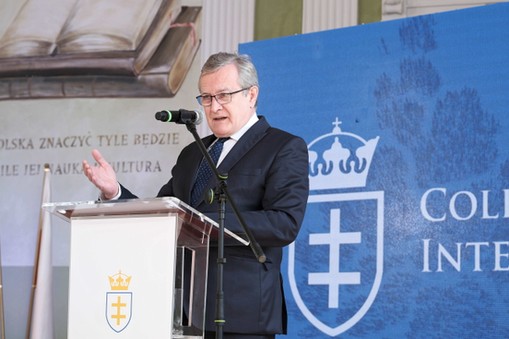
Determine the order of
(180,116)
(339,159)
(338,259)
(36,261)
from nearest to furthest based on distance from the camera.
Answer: (180,116) < (338,259) < (339,159) < (36,261)

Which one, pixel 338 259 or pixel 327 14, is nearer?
pixel 338 259

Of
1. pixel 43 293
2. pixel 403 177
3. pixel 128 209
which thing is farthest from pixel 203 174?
pixel 43 293

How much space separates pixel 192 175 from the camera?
9.54 ft

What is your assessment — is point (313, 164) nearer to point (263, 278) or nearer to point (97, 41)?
point (263, 278)

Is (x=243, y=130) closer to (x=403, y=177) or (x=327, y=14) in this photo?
(x=403, y=177)

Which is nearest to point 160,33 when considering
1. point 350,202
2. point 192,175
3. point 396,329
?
point 350,202

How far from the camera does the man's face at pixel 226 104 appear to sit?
2.84 metres

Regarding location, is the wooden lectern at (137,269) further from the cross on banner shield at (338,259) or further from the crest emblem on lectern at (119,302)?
the cross on banner shield at (338,259)

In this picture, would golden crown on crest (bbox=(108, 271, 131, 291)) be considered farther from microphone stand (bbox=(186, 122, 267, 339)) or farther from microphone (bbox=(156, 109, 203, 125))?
microphone (bbox=(156, 109, 203, 125))

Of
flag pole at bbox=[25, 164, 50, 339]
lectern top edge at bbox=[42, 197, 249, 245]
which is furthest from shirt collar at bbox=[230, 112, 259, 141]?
flag pole at bbox=[25, 164, 50, 339]

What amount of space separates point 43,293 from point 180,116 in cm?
394

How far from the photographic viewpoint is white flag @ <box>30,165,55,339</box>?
6.05 meters

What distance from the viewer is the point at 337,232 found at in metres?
4.33

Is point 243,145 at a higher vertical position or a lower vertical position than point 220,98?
lower
